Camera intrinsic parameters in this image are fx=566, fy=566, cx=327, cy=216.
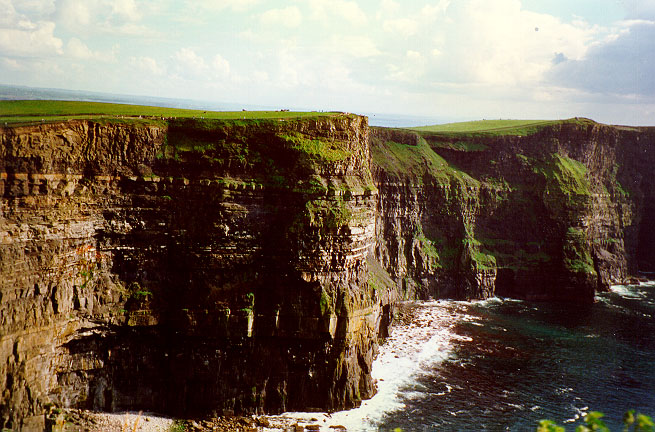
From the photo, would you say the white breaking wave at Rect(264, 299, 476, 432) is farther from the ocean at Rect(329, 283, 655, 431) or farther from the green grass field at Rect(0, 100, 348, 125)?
the green grass field at Rect(0, 100, 348, 125)

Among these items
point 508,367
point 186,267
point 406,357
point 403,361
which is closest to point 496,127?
point 508,367

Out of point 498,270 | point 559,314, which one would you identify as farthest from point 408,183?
point 559,314

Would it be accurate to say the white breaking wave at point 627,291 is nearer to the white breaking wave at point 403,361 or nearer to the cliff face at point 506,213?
the cliff face at point 506,213

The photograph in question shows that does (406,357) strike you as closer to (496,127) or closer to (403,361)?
(403,361)

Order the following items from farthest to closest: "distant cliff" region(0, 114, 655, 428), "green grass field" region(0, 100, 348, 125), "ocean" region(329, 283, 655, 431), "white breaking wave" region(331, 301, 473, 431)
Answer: "ocean" region(329, 283, 655, 431) → "white breaking wave" region(331, 301, 473, 431) → "green grass field" region(0, 100, 348, 125) → "distant cliff" region(0, 114, 655, 428)

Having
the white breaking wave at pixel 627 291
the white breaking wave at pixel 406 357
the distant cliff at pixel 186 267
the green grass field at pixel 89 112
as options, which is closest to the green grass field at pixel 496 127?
the white breaking wave at pixel 627 291

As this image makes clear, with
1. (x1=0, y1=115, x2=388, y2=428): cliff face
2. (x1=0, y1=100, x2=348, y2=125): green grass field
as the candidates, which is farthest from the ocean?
(x1=0, y1=100, x2=348, y2=125): green grass field

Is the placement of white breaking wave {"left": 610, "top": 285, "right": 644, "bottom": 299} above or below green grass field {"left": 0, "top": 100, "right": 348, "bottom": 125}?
below
